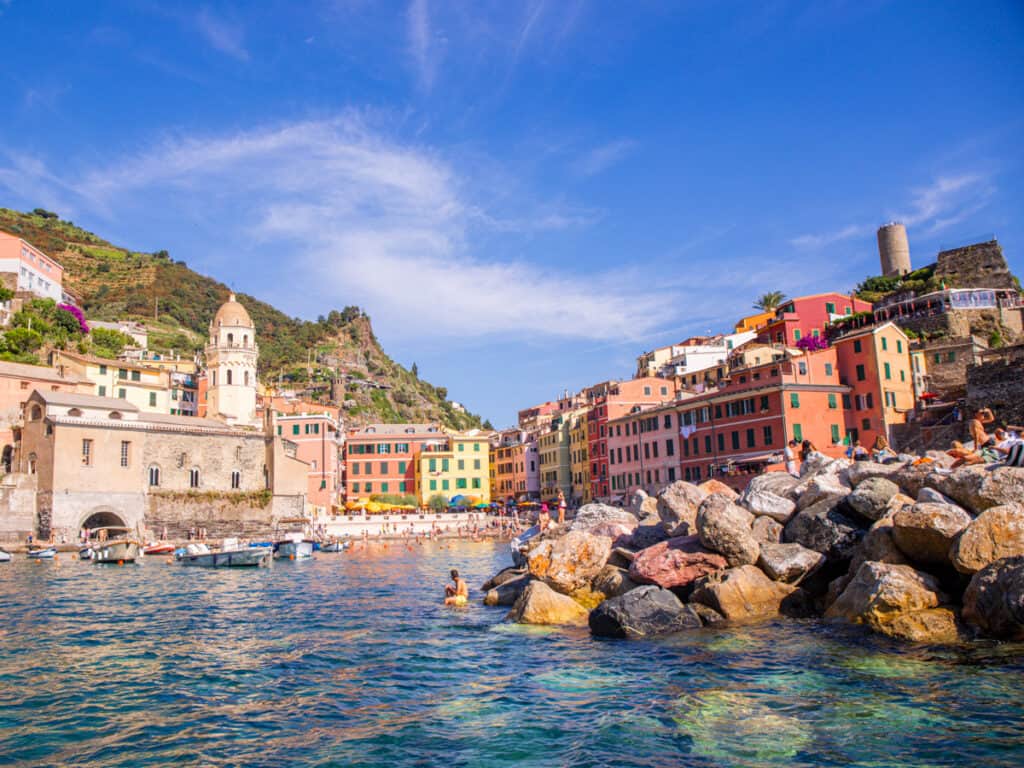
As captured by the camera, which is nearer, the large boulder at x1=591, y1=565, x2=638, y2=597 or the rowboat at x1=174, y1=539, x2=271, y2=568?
the large boulder at x1=591, y1=565, x2=638, y2=597

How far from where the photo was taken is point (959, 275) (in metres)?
63.4

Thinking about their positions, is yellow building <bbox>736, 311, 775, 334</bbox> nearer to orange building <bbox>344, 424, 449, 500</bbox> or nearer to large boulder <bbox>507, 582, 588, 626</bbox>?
orange building <bbox>344, 424, 449, 500</bbox>

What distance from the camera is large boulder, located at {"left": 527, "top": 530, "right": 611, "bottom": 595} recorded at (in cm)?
1930

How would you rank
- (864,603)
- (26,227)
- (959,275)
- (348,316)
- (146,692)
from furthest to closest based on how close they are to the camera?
(348,316) → (26,227) → (959,275) → (864,603) → (146,692)

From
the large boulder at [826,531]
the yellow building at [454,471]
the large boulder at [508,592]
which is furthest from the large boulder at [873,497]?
the yellow building at [454,471]

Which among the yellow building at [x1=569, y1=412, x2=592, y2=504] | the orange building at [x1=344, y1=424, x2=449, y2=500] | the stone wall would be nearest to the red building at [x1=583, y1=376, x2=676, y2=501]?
the yellow building at [x1=569, y1=412, x2=592, y2=504]

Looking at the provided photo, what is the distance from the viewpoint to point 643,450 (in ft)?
206

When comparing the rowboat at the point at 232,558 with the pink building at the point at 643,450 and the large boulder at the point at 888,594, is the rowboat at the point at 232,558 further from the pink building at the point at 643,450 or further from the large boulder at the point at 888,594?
the large boulder at the point at 888,594

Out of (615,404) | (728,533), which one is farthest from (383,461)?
(728,533)

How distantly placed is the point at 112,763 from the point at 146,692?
3.86 meters

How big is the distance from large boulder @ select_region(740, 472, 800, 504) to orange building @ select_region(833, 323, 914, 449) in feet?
104

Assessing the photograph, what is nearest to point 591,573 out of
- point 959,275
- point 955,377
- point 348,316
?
point 955,377

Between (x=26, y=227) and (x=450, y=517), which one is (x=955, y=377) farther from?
(x=26, y=227)

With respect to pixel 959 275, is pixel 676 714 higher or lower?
lower
